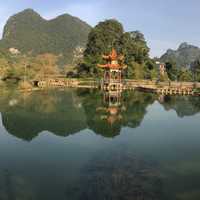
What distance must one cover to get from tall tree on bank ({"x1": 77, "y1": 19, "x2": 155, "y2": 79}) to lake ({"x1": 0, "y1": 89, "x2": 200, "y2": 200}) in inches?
1099

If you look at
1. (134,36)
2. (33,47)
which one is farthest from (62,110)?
(33,47)

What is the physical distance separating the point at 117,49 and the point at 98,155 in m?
42.5

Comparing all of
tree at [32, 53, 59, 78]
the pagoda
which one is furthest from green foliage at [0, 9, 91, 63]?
the pagoda

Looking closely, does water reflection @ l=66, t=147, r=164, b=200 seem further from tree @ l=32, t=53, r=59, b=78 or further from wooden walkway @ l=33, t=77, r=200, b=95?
tree @ l=32, t=53, r=59, b=78

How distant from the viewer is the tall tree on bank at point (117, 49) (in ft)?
163

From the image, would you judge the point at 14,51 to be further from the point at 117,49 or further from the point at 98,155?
the point at 98,155

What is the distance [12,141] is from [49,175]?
493 centimetres

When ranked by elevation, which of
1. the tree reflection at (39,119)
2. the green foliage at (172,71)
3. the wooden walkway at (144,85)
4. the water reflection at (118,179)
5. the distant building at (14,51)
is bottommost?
the water reflection at (118,179)

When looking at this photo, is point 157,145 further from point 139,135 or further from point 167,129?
point 167,129

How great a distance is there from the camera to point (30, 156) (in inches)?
466

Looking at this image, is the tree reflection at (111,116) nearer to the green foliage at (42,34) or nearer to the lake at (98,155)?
the lake at (98,155)

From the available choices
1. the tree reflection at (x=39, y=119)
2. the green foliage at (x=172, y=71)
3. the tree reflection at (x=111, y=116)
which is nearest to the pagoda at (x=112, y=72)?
the tree reflection at (x=111, y=116)

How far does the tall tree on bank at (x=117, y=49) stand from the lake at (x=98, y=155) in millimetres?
27913

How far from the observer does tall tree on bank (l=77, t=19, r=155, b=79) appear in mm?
49719
